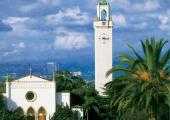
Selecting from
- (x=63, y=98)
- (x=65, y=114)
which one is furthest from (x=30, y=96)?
(x=65, y=114)

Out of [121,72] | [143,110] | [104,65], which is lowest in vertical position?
[143,110]

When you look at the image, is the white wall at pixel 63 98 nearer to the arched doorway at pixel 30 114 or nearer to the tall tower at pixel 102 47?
the arched doorway at pixel 30 114

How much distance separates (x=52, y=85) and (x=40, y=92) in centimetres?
147

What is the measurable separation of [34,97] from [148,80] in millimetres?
34414

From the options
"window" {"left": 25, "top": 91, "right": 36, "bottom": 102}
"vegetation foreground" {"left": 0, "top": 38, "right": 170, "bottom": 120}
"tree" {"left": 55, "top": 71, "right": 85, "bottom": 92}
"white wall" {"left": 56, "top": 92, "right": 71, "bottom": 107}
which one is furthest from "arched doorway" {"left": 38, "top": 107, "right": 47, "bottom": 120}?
"vegetation foreground" {"left": 0, "top": 38, "right": 170, "bottom": 120}

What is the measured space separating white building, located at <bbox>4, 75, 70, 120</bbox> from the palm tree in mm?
32645

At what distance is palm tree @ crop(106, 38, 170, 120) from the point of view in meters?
30.1

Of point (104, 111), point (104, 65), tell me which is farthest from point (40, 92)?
point (104, 65)

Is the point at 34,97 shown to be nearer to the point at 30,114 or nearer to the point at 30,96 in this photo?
the point at 30,96

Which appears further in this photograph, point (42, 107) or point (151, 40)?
point (42, 107)

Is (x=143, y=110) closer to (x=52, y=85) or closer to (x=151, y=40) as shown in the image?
(x=151, y=40)

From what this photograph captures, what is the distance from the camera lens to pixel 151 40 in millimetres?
30938

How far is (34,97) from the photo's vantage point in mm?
63875

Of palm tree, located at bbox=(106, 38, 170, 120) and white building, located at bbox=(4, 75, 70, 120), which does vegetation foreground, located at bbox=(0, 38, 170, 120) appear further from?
white building, located at bbox=(4, 75, 70, 120)
